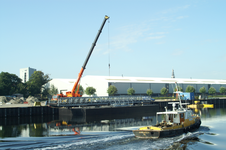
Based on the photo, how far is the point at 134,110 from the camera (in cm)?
5256

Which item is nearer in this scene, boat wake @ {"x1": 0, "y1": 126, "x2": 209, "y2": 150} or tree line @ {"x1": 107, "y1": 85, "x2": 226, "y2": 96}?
boat wake @ {"x1": 0, "y1": 126, "x2": 209, "y2": 150}

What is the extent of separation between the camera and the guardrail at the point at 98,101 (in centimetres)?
4997

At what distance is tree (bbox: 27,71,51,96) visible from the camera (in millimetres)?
101125

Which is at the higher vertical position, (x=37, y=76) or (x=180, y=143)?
(x=37, y=76)

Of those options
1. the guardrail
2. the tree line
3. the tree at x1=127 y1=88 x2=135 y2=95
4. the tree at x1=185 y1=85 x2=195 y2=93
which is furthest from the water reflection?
the tree at x1=185 y1=85 x2=195 y2=93

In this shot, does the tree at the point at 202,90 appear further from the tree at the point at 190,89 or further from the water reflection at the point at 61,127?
the water reflection at the point at 61,127

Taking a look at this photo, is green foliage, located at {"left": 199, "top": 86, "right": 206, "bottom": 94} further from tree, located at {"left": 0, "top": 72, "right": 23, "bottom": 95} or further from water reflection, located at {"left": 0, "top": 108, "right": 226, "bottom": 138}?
tree, located at {"left": 0, "top": 72, "right": 23, "bottom": 95}

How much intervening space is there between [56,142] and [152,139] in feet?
31.9

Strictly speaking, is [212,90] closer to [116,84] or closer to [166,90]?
[166,90]

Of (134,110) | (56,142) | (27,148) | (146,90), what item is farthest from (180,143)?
(146,90)

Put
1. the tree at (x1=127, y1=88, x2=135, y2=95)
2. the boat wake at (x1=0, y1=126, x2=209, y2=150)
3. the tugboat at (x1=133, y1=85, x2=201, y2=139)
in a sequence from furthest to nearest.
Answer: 1. the tree at (x1=127, y1=88, x2=135, y2=95)
2. the tugboat at (x1=133, y1=85, x2=201, y2=139)
3. the boat wake at (x1=0, y1=126, x2=209, y2=150)

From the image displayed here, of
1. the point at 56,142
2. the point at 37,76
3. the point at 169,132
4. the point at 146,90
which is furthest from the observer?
the point at 37,76

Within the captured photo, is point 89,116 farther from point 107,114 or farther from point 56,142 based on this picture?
point 56,142

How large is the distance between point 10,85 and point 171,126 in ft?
290
